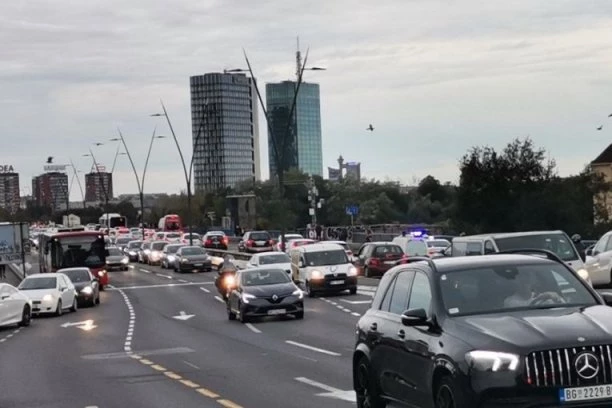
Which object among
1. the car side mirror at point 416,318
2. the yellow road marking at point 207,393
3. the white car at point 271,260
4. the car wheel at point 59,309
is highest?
the car side mirror at point 416,318

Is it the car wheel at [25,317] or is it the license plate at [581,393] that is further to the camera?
the car wheel at [25,317]

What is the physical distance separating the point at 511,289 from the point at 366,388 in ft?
7.70

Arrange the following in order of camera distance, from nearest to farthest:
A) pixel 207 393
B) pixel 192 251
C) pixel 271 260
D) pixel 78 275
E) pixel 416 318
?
pixel 416 318, pixel 207 393, pixel 271 260, pixel 78 275, pixel 192 251

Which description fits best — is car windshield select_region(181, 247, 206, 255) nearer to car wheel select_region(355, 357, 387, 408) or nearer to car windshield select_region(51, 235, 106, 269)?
car windshield select_region(51, 235, 106, 269)

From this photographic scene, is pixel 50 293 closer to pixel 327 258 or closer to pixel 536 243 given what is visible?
pixel 327 258

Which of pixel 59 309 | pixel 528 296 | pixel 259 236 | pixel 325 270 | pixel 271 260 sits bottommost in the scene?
pixel 59 309

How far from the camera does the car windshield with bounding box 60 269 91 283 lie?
43906mm

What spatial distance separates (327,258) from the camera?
39.6 metres

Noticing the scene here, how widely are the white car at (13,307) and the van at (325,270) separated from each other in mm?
9801

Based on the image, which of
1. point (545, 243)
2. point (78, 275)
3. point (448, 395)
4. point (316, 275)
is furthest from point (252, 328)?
point (448, 395)

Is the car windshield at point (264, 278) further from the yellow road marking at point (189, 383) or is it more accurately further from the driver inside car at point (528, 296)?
the driver inside car at point (528, 296)

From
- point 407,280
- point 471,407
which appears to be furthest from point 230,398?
point 471,407

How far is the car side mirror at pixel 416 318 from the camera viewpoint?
1005 cm

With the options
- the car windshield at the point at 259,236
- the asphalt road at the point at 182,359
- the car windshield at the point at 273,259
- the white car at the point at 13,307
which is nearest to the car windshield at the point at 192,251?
the car windshield at the point at 259,236
